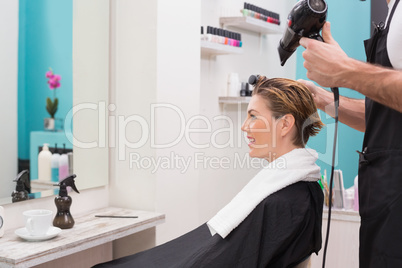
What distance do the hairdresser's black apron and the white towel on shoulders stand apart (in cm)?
28

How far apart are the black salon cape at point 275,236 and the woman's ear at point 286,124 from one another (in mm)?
218

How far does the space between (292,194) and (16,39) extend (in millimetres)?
1436

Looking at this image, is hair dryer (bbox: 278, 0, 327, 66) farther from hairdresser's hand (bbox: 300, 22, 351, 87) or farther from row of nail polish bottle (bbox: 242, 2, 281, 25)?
row of nail polish bottle (bbox: 242, 2, 281, 25)

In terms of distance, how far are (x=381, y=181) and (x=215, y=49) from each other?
2192mm

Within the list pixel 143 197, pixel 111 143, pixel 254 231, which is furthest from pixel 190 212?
pixel 254 231

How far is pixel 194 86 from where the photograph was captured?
2.71 metres

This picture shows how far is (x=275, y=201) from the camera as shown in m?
1.51

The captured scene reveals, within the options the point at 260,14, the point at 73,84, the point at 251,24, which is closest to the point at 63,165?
the point at 73,84

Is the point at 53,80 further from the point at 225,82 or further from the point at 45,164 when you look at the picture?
the point at 225,82

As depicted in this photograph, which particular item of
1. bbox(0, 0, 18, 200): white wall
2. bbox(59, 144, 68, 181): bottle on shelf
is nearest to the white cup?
bbox(0, 0, 18, 200): white wall

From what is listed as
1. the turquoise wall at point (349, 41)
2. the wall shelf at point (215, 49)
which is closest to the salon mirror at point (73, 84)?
the wall shelf at point (215, 49)

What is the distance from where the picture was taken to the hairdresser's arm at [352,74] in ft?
3.46

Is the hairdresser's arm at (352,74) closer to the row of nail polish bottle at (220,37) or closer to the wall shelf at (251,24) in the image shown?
the row of nail polish bottle at (220,37)

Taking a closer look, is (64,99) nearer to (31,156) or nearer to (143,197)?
(31,156)
